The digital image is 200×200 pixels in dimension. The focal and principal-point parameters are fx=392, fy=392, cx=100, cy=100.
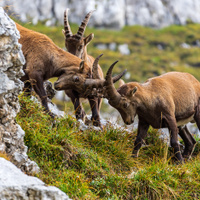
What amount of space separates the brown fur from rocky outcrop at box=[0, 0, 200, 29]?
300 feet

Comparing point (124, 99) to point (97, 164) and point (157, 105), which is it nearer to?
point (157, 105)

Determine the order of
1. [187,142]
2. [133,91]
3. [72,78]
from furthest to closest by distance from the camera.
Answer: [187,142] < [72,78] < [133,91]

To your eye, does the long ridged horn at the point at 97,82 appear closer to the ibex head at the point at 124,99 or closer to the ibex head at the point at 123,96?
the ibex head at the point at 123,96

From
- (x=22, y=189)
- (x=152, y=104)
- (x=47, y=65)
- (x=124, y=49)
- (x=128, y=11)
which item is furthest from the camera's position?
(x=128, y=11)

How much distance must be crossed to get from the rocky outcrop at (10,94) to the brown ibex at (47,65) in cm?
314

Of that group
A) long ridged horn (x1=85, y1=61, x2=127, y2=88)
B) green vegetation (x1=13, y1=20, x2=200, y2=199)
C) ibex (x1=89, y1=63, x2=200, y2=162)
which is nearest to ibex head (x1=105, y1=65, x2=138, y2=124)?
ibex (x1=89, y1=63, x2=200, y2=162)

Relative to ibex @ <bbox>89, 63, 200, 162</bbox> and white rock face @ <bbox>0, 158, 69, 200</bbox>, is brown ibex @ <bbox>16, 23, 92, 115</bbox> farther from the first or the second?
white rock face @ <bbox>0, 158, 69, 200</bbox>

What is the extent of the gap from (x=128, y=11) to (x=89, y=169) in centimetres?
10814

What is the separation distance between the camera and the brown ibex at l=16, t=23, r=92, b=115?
1024 cm

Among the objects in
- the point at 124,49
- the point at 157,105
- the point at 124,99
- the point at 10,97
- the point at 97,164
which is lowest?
the point at 124,49

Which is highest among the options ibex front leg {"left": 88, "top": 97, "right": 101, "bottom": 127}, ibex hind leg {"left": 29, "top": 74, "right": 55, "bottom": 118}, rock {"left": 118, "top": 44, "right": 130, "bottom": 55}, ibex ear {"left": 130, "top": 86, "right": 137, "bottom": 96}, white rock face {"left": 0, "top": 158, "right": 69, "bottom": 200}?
white rock face {"left": 0, "top": 158, "right": 69, "bottom": 200}

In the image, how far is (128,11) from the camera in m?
112

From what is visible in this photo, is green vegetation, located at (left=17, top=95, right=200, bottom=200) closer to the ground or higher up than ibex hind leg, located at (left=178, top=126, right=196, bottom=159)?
higher up

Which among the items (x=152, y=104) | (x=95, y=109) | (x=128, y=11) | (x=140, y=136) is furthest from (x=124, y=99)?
(x=128, y=11)
